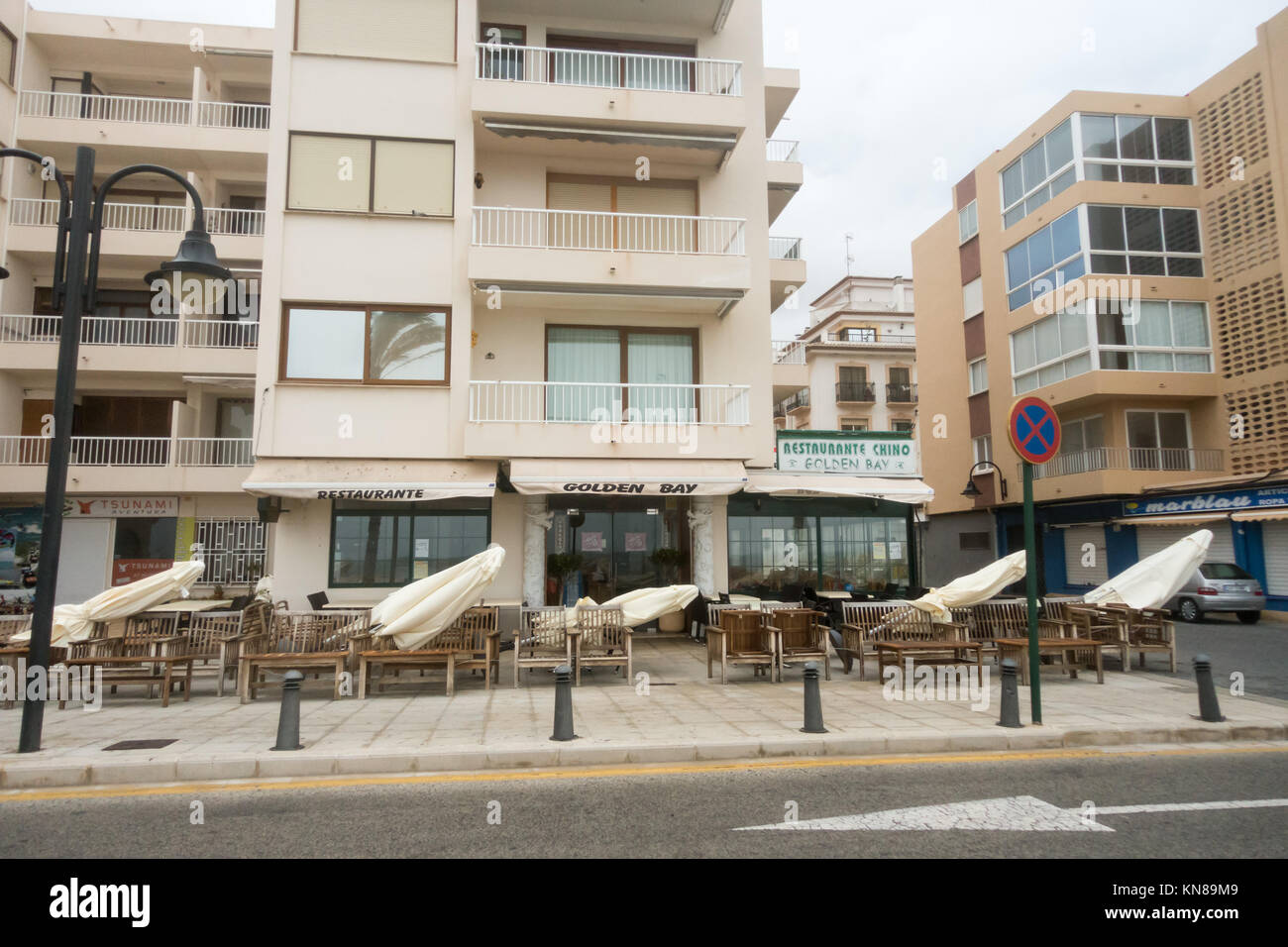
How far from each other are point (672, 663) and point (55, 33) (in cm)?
2552

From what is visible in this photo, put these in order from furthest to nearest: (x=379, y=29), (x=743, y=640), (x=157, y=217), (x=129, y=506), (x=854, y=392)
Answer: (x=854, y=392)
(x=157, y=217)
(x=129, y=506)
(x=379, y=29)
(x=743, y=640)

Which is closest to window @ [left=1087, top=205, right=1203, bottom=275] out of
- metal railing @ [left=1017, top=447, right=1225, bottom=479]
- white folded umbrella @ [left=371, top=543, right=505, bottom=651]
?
metal railing @ [left=1017, top=447, right=1225, bottom=479]

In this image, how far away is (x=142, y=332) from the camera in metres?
22.8

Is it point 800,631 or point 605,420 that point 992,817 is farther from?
point 605,420

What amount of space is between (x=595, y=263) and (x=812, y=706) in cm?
1048

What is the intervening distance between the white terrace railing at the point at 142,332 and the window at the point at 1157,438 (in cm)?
2893

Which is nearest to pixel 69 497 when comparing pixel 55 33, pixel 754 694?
pixel 55 33

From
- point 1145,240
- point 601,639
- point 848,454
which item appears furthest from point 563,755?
point 1145,240

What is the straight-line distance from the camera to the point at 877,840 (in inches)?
189

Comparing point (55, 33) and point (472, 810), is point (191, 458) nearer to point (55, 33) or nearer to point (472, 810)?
point (55, 33)

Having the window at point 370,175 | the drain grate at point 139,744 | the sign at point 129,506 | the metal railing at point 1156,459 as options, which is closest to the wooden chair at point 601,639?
the drain grate at point 139,744

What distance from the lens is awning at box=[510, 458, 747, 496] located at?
1409 centimetres

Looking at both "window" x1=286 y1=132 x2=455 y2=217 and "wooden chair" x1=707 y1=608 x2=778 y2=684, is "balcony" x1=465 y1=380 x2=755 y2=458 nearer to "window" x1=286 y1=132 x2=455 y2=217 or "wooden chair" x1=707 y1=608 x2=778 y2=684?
"window" x1=286 y1=132 x2=455 y2=217

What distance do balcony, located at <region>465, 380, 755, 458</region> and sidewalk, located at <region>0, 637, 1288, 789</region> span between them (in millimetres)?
5448
